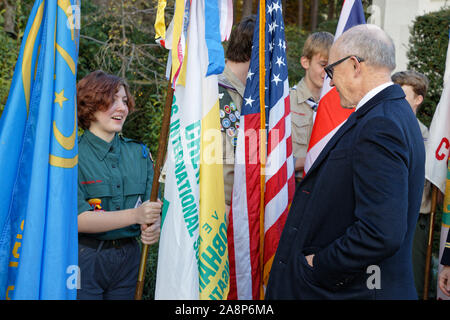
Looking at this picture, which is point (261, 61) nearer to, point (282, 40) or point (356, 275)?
point (282, 40)

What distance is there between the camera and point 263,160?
3.32 metres

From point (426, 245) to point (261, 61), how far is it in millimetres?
2218

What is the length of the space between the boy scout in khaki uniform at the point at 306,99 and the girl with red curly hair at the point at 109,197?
1.39 metres

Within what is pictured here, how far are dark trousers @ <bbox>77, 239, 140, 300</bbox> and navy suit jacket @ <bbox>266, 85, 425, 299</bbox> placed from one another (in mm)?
967

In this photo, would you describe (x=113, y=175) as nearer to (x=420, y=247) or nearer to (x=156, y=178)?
(x=156, y=178)

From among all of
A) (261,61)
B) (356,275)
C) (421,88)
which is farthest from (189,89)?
(421,88)

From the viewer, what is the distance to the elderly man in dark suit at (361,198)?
196 cm

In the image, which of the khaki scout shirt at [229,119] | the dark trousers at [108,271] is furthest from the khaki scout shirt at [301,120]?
the dark trousers at [108,271]

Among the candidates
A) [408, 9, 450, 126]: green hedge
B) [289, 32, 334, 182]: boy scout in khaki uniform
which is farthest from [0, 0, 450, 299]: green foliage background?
[289, 32, 334, 182]: boy scout in khaki uniform

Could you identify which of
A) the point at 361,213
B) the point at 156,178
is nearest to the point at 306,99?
the point at 156,178

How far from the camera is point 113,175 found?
9.41 ft

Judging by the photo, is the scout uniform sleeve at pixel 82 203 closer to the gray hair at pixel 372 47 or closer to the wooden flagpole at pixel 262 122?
the wooden flagpole at pixel 262 122

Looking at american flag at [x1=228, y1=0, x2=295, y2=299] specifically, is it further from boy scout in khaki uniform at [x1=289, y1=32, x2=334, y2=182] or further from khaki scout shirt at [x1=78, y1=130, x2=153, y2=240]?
khaki scout shirt at [x1=78, y1=130, x2=153, y2=240]

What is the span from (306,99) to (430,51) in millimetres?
3511
